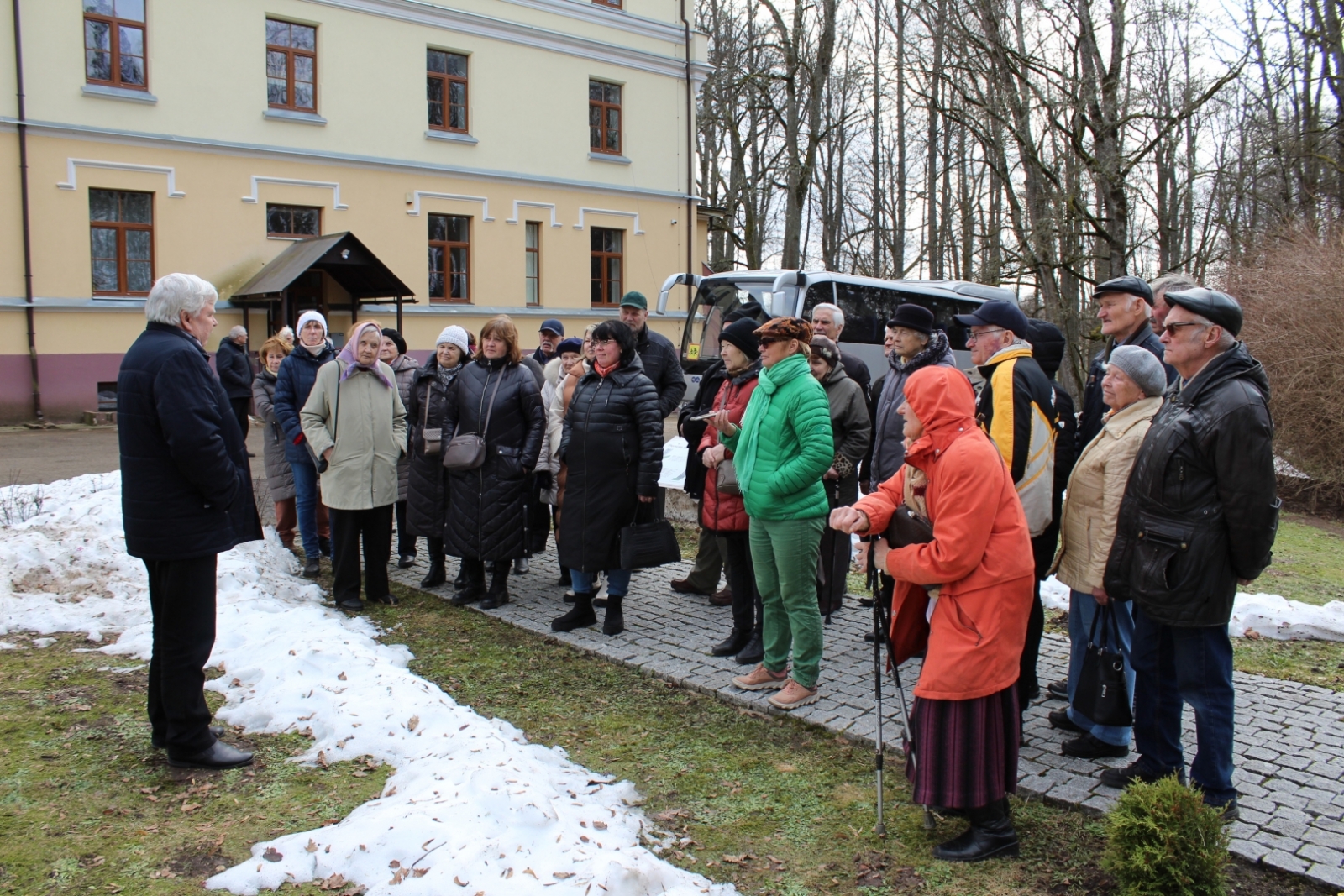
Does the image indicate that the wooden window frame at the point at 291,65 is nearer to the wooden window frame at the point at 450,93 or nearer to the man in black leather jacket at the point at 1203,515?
the wooden window frame at the point at 450,93

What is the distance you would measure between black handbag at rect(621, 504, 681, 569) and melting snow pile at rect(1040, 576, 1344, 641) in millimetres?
3419

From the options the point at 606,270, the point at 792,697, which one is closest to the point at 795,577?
the point at 792,697

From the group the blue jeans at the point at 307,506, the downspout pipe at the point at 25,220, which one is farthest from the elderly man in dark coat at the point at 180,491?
the downspout pipe at the point at 25,220

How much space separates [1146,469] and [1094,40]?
41.5ft

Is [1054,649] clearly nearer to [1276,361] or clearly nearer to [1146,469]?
[1146,469]

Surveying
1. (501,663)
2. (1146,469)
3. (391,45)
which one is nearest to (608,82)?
(391,45)

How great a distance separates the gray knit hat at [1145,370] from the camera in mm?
4082

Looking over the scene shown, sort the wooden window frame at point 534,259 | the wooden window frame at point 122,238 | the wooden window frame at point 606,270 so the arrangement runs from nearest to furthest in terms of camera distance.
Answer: the wooden window frame at point 122,238 → the wooden window frame at point 534,259 → the wooden window frame at point 606,270

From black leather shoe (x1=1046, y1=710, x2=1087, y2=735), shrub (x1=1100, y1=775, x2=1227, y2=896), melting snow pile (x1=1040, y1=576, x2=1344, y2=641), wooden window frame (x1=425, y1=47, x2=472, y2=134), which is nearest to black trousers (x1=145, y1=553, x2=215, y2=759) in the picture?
shrub (x1=1100, y1=775, x2=1227, y2=896)

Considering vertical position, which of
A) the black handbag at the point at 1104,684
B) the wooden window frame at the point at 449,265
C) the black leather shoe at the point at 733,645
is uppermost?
the wooden window frame at the point at 449,265

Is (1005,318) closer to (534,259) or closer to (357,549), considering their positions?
(357,549)

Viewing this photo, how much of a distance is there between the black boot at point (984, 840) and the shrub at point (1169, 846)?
0.41m

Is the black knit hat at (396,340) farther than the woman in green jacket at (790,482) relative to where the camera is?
Yes

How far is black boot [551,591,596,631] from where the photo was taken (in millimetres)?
6258
